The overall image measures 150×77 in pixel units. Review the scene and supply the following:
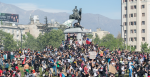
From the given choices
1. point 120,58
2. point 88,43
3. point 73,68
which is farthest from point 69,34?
point 73,68

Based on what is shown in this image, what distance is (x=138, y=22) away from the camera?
329 ft

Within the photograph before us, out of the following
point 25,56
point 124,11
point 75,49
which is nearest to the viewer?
point 25,56

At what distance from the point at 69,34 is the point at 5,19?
4420 inches

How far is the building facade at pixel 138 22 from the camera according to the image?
328ft

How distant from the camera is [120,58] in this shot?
91.8ft

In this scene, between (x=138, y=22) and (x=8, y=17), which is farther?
(x=8, y=17)

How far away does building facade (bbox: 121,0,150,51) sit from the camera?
328ft

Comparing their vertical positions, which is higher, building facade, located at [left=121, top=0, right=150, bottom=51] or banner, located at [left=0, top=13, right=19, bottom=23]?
banner, located at [left=0, top=13, right=19, bottom=23]

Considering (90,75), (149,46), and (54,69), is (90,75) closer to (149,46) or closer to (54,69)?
(54,69)

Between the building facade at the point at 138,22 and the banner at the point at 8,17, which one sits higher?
the banner at the point at 8,17

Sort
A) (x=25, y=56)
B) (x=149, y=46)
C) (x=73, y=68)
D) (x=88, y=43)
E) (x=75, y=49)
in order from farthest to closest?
1. (x=149, y=46)
2. (x=88, y=43)
3. (x=75, y=49)
4. (x=25, y=56)
5. (x=73, y=68)

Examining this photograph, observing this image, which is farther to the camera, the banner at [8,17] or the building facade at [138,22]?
the banner at [8,17]

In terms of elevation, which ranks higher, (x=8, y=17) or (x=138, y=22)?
(x=8, y=17)

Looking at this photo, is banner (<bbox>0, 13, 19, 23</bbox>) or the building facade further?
banner (<bbox>0, 13, 19, 23</bbox>)
